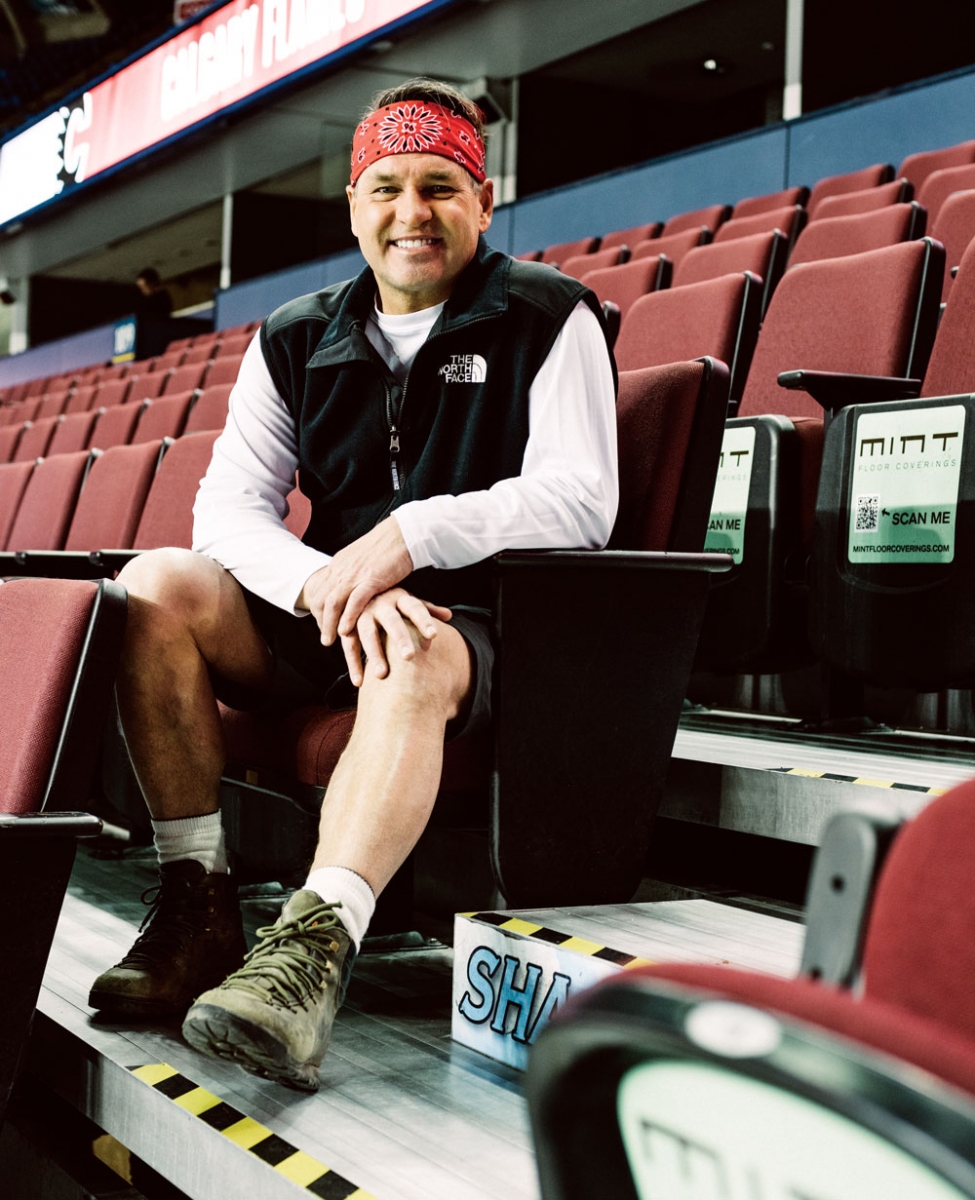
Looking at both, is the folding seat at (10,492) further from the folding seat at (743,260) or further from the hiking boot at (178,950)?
the hiking boot at (178,950)

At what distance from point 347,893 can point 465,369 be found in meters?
0.34

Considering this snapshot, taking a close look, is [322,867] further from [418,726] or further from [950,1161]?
[950,1161]

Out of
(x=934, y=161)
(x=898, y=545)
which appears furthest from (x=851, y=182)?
(x=898, y=545)

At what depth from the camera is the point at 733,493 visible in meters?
0.99

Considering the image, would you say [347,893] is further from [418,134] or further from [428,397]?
[418,134]

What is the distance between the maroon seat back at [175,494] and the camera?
1.19m

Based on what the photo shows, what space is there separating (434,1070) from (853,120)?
7.96 feet

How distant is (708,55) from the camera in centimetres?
468

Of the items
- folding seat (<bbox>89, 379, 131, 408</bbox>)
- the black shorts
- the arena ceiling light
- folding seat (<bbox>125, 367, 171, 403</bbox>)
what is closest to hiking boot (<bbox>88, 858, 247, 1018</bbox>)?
the black shorts

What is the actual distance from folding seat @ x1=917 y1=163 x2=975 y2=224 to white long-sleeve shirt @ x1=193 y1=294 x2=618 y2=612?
46.5 inches

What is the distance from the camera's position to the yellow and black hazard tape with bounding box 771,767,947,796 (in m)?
0.67

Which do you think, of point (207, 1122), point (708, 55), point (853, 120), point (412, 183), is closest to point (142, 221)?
point (708, 55)

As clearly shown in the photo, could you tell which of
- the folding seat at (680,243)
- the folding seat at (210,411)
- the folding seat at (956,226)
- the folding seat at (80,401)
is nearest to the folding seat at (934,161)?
the folding seat at (680,243)

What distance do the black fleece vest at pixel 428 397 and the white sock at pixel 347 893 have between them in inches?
8.3
